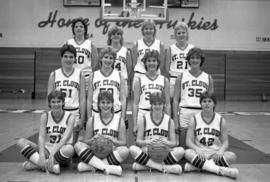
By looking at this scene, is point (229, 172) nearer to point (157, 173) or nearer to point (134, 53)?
point (157, 173)

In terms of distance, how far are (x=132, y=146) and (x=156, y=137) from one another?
32 centimetres

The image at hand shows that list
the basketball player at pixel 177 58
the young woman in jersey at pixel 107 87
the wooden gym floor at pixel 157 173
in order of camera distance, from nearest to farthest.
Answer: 1. the wooden gym floor at pixel 157 173
2. the young woman in jersey at pixel 107 87
3. the basketball player at pixel 177 58

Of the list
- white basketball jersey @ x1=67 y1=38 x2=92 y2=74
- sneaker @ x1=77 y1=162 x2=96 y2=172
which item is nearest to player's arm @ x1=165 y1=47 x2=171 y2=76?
white basketball jersey @ x1=67 y1=38 x2=92 y2=74

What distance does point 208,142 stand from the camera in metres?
4.82

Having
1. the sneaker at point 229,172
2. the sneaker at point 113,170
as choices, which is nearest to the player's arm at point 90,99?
the sneaker at point 113,170

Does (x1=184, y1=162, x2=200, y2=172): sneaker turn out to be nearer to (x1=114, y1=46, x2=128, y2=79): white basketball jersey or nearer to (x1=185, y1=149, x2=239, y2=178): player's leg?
(x1=185, y1=149, x2=239, y2=178): player's leg

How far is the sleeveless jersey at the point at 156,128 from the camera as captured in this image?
4867mm

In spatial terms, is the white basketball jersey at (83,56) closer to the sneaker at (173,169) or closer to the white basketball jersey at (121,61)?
the white basketball jersey at (121,61)

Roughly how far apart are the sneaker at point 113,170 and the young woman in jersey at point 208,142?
788 millimetres

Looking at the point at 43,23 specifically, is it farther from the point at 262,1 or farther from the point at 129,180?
the point at 129,180

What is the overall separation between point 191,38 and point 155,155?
10.5m

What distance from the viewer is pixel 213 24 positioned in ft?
48.1

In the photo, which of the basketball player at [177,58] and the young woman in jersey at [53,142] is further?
the basketball player at [177,58]

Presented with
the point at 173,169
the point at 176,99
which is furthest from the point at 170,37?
Answer: the point at 173,169
